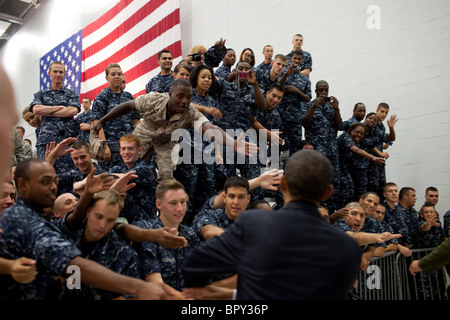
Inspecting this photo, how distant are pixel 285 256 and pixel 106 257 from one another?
130cm

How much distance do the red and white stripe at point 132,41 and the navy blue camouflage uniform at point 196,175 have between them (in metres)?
5.56

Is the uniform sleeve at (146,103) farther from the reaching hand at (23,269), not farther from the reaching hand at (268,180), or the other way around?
the reaching hand at (23,269)

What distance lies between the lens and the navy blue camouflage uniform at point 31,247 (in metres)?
1.84

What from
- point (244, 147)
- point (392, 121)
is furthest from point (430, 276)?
point (244, 147)

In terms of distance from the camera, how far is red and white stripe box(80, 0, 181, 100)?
9.12 meters

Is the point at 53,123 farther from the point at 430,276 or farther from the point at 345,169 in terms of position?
the point at 430,276

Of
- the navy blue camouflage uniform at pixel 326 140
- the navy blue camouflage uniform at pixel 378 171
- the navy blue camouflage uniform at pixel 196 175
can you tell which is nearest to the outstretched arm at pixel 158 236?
the navy blue camouflage uniform at pixel 196 175

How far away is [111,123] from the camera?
462 centimetres

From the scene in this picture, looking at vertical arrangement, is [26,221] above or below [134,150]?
below

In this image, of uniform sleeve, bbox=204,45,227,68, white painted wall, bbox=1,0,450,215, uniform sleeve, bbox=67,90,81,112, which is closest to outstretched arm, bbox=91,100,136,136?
uniform sleeve, bbox=67,90,81,112

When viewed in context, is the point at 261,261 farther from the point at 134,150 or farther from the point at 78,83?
the point at 78,83

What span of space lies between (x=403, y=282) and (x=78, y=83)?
9.56 m

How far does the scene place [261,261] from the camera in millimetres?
1421

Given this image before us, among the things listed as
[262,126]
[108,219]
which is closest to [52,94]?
[262,126]
